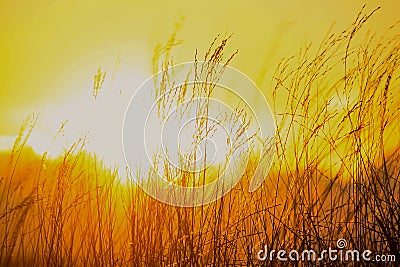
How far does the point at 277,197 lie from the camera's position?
2.08m

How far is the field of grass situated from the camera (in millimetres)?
2002

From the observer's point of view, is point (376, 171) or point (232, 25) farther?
point (232, 25)

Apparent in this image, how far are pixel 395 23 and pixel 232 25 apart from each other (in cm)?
74

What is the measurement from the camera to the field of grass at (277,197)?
200 centimetres

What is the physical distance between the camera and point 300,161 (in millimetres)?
2105

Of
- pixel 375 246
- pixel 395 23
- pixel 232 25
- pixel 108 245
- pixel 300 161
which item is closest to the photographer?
pixel 375 246

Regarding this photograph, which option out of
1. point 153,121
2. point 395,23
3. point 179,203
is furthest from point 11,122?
point 395,23

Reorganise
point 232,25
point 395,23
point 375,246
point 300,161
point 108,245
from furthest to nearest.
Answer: point 232,25
point 395,23
point 108,245
point 300,161
point 375,246

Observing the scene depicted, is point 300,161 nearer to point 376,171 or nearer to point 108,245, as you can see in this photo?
point 376,171

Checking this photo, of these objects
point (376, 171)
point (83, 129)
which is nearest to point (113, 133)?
point (83, 129)

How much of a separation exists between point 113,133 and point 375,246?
1180mm

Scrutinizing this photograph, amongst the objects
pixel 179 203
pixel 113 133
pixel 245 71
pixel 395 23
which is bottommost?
pixel 179 203

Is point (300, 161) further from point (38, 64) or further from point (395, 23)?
point (38, 64)

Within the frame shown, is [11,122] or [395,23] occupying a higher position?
[395,23]
